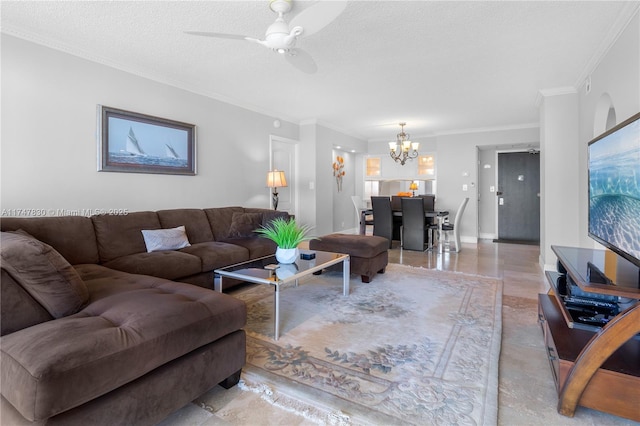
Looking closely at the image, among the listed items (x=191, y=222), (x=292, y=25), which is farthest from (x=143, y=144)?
(x=292, y=25)

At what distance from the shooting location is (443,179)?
23.1ft

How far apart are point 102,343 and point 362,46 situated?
9.68 feet

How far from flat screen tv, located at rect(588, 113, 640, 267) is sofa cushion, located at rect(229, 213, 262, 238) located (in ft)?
11.1

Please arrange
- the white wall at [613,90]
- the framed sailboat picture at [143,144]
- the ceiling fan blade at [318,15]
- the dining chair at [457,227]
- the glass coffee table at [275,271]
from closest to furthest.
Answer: the ceiling fan blade at [318,15], the glass coffee table at [275,271], the white wall at [613,90], the framed sailboat picture at [143,144], the dining chair at [457,227]

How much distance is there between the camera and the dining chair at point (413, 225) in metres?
5.62

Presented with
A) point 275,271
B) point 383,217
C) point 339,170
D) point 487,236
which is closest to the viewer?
point 275,271

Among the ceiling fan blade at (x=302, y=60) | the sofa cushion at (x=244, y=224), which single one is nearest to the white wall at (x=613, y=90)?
the ceiling fan blade at (x=302, y=60)

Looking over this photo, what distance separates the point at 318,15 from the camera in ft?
6.43

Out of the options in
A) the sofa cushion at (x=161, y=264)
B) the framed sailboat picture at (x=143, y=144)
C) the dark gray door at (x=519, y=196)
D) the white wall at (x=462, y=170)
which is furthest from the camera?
the dark gray door at (x=519, y=196)

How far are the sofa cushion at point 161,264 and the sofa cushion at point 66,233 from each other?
0.20 meters

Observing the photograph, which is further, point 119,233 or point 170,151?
point 170,151

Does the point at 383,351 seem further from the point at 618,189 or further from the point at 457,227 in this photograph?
the point at 457,227

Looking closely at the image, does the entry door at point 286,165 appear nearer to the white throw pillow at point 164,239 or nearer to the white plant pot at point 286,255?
the white throw pillow at point 164,239

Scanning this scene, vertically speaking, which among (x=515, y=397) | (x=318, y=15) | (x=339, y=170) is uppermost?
(x=318, y=15)
